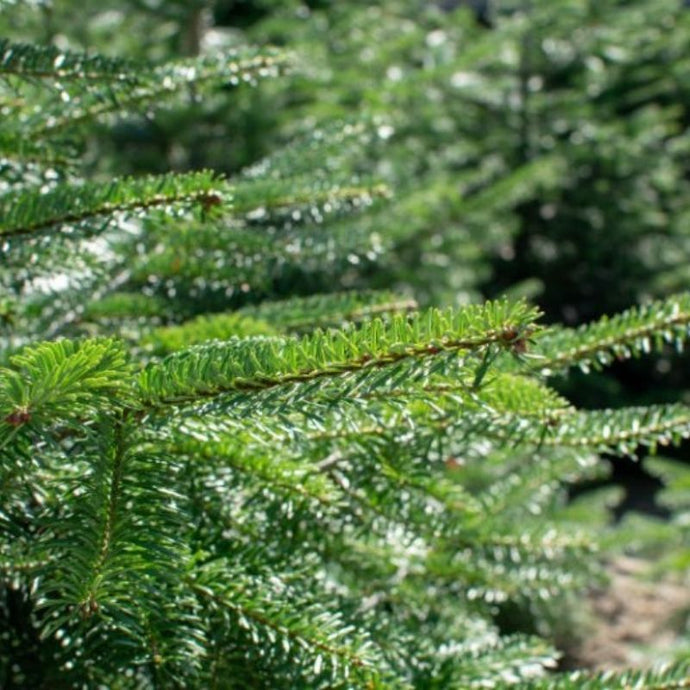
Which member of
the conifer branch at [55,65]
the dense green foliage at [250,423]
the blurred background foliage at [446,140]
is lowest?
the dense green foliage at [250,423]

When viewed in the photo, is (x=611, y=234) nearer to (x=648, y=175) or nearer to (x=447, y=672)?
(x=648, y=175)

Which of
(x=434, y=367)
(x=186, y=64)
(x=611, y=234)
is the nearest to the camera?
(x=434, y=367)

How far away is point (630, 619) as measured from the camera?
3604 mm

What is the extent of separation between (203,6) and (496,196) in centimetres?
125

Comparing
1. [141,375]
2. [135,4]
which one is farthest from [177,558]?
[135,4]

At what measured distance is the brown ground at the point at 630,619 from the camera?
3.07 m

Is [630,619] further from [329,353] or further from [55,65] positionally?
[329,353]

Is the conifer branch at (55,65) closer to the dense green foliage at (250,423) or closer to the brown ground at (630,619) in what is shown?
the dense green foliage at (250,423)

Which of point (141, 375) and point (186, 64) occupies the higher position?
point (186, 64)

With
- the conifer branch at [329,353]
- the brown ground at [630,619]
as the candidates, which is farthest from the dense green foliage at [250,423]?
the brown ground at [630,619]

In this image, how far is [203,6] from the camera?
379 centimetres

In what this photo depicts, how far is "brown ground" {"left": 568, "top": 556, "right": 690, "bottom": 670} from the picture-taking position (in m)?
3.07

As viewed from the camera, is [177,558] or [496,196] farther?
[496,196]

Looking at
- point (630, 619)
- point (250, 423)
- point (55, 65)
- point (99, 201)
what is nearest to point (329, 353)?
point (250, 423)
